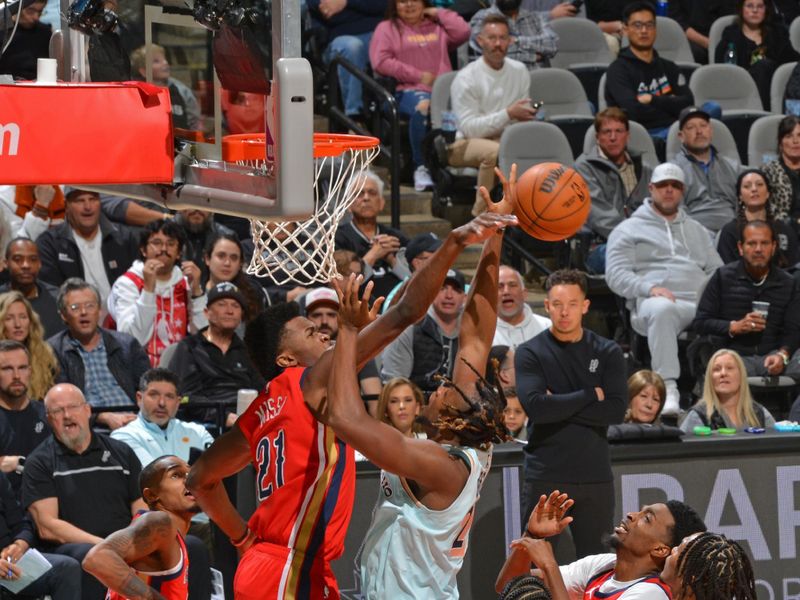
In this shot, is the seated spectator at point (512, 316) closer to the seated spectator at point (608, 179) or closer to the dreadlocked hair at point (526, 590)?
the seated spectator at point (608, 179)

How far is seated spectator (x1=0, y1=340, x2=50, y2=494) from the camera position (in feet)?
25.4

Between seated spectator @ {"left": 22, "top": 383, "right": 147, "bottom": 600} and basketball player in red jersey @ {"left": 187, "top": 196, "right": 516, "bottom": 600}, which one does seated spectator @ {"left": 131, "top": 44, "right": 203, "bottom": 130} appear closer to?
basketball player in red jersey @ {"left": 187, "top": 196, "right": 516, "bottom": 600}

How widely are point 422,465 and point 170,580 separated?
1712 mm

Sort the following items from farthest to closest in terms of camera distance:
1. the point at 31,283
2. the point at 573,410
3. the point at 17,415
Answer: the point at 31,283, the point at 17,415, the point at 573,410

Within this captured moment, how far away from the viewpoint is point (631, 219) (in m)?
10.5

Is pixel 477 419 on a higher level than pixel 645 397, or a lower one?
higher

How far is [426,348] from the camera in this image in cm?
908

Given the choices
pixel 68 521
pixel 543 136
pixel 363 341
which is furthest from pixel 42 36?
pixel 363 341

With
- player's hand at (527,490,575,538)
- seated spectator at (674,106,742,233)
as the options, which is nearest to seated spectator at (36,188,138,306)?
seated spectator at (674,106,742,233)

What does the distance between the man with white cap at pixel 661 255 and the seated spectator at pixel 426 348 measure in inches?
67.5

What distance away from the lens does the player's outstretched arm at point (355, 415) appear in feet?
14.9

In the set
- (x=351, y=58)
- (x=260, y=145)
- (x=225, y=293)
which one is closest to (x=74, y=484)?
(x=225, y=293)

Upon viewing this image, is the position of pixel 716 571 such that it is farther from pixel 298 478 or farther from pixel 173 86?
pixel 173 86

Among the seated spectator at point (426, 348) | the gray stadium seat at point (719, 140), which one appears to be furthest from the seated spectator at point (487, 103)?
the seated spectator at point (426, 348)
